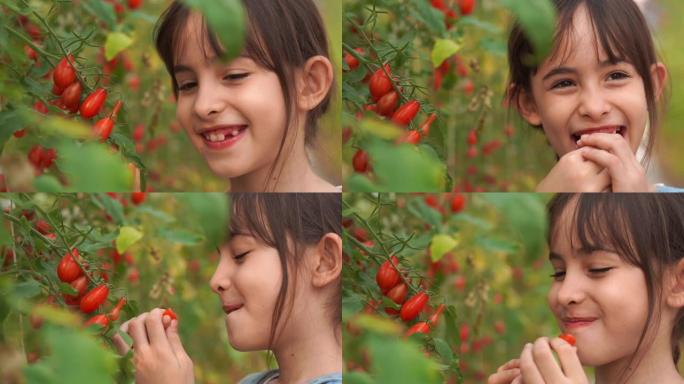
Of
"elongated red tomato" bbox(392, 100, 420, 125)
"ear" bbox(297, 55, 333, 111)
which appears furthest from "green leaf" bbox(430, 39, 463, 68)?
"ear" bbox(297, 55, 333, 111)

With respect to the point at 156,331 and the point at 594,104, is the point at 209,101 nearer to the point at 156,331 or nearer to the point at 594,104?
the point at 156,331

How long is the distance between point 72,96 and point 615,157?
0.93 m

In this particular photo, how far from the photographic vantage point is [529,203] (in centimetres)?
204

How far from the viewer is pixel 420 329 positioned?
2.04m

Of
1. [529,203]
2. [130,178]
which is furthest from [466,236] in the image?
[130,178]

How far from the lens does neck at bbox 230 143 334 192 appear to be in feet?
6.73

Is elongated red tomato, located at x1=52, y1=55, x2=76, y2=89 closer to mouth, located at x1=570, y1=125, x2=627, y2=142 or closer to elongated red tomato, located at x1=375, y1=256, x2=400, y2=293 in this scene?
elongated red tomato, located at x1=375, y1=256, x2=400, y2=293

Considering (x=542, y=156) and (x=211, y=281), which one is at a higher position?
(x=542, y=156)

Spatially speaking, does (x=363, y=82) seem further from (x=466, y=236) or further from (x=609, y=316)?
(x=609, y=316)

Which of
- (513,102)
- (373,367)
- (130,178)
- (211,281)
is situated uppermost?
(513,102)

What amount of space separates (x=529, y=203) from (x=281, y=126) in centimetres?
44

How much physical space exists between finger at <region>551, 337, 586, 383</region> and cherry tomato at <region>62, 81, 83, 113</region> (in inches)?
36.0

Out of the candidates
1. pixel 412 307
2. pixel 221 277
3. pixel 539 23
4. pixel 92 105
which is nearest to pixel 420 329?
pixel 412 307

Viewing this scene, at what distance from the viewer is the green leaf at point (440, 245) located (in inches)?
81.1
